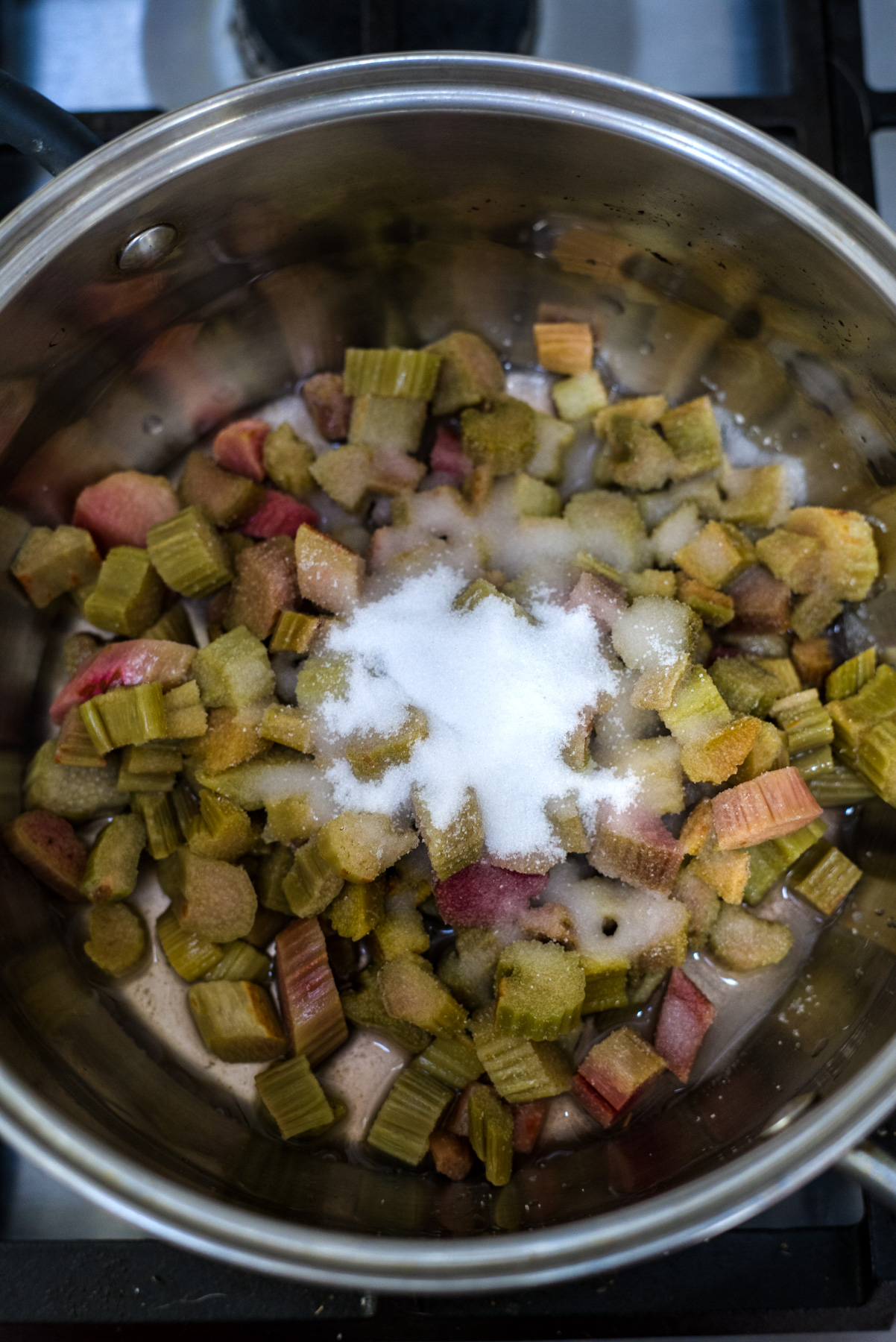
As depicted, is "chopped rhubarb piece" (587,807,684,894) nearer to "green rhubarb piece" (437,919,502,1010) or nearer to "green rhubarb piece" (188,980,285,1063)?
"green rhubarb piece" (437,919,502,1010)

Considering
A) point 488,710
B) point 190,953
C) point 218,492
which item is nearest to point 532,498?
point 488,710

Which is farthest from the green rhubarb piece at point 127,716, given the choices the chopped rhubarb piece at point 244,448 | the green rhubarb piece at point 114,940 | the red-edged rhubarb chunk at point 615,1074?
the red-edged rhubarb chunk at point 615,1074

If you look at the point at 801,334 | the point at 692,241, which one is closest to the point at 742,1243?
the point at 801,334

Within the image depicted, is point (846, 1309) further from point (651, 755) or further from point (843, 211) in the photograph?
point (843, 211)

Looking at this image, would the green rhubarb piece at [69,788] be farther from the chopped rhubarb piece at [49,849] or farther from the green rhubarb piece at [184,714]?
the green rhubarb piece at [184,714]

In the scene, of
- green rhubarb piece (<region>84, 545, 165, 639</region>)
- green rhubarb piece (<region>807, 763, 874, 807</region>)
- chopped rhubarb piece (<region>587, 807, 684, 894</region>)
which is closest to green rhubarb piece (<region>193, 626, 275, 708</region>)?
green rhubarb piece (<region>84, 545, 165, 639</region>)

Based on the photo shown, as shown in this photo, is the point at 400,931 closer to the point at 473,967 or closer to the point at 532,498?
the point at 473,967

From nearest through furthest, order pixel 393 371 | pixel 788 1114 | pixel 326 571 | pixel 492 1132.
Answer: pixel 788 1114, pixel 492 1132, pixel 326 571, pixel 393 371
